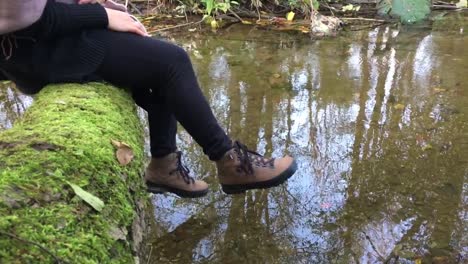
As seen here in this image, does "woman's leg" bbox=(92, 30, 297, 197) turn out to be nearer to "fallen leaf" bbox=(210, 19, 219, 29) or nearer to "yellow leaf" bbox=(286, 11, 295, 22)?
"fallen leaf" bbox=(210, 19, 219, 29)

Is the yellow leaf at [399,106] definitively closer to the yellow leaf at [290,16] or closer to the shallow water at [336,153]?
the shallow water at [336,153]

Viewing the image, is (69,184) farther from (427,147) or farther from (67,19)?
(427,147)

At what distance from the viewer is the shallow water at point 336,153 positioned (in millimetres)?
2660

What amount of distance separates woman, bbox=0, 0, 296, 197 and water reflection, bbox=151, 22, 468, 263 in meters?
0.44

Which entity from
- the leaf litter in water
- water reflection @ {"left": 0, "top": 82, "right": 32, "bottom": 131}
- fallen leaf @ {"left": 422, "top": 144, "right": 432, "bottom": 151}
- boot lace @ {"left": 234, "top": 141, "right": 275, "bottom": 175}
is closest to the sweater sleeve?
the leaf litter in water

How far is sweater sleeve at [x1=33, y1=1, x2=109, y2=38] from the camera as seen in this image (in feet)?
6.53

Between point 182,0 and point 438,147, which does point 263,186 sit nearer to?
point 438,147

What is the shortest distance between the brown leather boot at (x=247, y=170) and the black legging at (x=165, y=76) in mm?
53

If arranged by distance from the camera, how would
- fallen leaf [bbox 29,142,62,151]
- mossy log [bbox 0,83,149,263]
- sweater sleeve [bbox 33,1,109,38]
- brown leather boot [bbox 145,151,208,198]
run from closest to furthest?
mossy log [bbox 0,83,149,263] → fallen leaf [bbox 29,142,62,151] → sweater sleeve [bbox 33,1,109,38] → brown leather boot [bbox 145,151,208,198]

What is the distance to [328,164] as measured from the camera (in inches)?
134

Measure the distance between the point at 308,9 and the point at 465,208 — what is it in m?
4.22

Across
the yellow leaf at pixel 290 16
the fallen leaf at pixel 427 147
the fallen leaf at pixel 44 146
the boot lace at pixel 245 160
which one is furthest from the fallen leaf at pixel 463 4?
the fallen leaf at pixel 44 146

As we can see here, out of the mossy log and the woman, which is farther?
the woman

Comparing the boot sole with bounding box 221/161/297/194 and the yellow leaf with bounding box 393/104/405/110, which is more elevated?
the boot sole with bounding box 221/161/297/194
